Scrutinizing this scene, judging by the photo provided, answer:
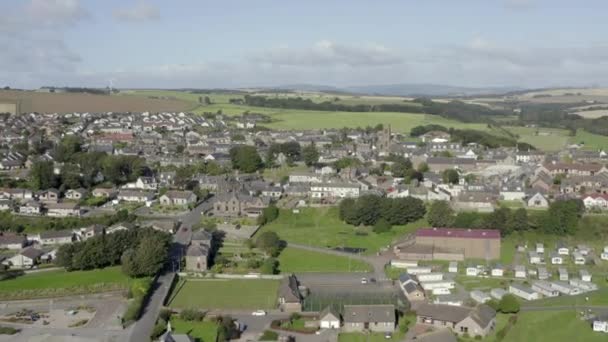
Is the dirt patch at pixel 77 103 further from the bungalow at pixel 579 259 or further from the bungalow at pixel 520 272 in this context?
the bungalow at pixel 579 259

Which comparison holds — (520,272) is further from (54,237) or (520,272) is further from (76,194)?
(76,194)

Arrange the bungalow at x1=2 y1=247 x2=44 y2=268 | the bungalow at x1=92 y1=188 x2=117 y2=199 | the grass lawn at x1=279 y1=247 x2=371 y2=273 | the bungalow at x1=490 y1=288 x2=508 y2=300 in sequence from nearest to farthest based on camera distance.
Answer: the bungalow at x1=490 y1=288 x2=508 y2=300, the grass lawn at x1=279 y1=247 x2=371 y2=273, the bungalow at x1=2 y1=247 x2=44 y2=268, the bungalow at x1=92 y1=188 x2=117 y2=199

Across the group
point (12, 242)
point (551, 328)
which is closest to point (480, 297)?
point (551, 328)

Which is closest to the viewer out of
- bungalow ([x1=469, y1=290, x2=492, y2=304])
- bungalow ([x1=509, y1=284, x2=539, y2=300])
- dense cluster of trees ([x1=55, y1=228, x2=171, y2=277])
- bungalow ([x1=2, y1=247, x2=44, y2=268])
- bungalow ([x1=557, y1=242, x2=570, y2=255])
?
bungalow ([x1=469, y1=290, x2=492, y2=304])

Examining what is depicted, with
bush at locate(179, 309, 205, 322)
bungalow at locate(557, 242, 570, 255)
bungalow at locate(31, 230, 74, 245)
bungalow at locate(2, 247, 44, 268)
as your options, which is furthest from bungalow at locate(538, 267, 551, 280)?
bungalow at locate(31, 230, 74, 245)

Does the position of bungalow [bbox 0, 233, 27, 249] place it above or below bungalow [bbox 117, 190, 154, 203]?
below

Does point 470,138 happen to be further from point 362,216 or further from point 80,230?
point 80,230

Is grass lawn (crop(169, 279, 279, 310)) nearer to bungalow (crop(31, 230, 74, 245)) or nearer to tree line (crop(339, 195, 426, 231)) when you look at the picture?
bungalow (crop(31, 230, 74, 245))
